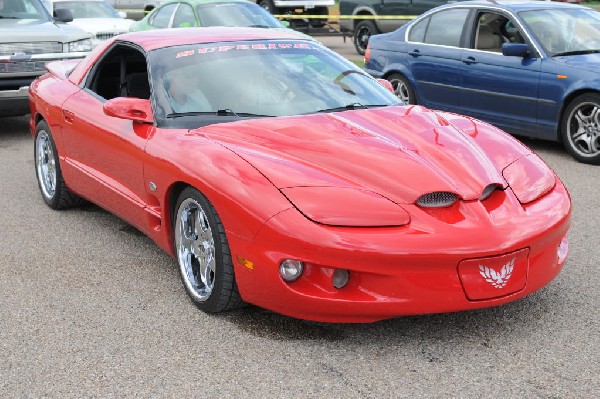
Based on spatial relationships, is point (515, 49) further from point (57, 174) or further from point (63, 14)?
point (63, 14)

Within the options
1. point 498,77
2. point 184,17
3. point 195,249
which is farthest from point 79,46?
point 195,249

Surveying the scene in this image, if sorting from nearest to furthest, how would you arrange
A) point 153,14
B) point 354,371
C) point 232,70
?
point 354,371, point 232,70, point 153,14

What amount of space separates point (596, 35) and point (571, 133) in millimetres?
1206

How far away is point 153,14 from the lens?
49.6ft

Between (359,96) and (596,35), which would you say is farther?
(596,35)

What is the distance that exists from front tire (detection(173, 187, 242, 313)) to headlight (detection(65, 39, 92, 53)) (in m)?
6.66

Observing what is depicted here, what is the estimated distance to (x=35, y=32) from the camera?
10719mm

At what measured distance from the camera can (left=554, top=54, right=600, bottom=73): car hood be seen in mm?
8789

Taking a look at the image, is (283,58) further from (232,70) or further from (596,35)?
(596,35)

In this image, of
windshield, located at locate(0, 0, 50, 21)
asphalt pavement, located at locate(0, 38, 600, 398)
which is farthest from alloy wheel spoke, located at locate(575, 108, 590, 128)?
windshield, located at locate(0, 0, 50, 21)

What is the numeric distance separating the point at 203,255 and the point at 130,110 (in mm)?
1081

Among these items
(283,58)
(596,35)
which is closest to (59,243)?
(283,58)

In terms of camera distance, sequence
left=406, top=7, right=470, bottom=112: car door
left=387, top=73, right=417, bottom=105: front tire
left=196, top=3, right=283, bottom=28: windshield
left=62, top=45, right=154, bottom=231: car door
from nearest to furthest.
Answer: left=62, top=45, right=154, bottom=231: car door, left=406, top=7, right=470, bottom=112: car door, left=387, top=73, right=417, bottom=105: front tire, left=196, top=3, right=283, bottom=28: windshield

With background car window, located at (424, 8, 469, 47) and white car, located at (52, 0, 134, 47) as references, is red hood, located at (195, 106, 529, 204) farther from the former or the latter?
white car, located at (52, 0, 134, 47)
